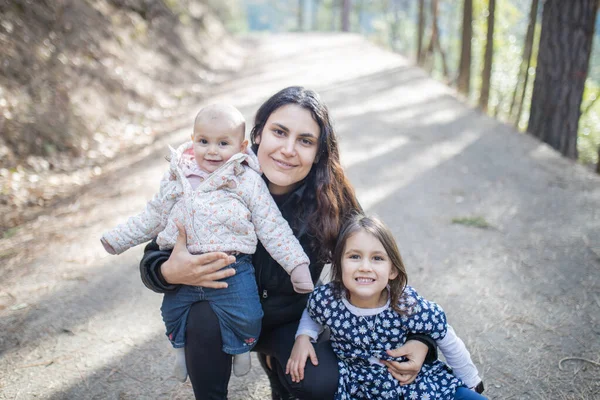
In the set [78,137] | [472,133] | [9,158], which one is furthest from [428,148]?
[9,158]

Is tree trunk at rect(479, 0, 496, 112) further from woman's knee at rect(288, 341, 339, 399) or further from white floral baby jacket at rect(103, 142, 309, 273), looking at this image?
woman's knee at rect(288, 341, 339, 399)

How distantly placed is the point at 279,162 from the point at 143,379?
152cm

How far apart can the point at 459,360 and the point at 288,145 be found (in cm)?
117

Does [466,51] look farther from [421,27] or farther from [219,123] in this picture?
[219,123]

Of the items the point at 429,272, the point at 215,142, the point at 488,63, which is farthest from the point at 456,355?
the point at 488,63

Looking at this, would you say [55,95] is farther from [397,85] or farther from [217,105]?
[397,85]

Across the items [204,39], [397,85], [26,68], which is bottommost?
[397,85]

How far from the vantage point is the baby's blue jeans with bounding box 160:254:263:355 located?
1919mm

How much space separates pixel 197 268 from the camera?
1.88 m

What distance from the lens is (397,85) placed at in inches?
392

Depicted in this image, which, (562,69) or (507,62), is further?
(507,62)

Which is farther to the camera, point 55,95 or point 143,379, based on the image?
point 55,95

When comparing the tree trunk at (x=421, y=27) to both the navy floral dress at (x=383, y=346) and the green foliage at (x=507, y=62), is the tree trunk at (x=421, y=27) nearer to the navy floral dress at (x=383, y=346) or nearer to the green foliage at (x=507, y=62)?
the green foliage at (x=507, y=62)

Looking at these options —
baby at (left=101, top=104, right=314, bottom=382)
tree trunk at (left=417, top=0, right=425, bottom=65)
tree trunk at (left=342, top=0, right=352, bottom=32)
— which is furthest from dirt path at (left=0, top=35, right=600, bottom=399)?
tree trunk at (left=342, top=0, right=352, bottom=32)
